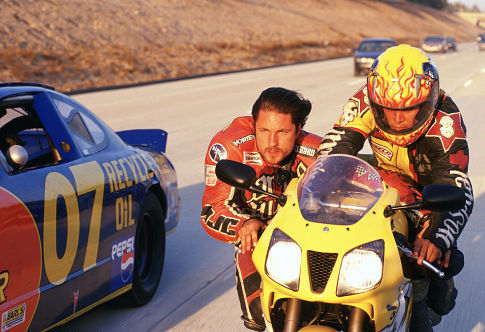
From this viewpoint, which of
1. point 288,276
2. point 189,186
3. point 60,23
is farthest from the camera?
point 60,23

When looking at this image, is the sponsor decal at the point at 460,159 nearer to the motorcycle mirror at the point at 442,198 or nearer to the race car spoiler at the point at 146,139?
the motorcycle mirror at the point at 442,198

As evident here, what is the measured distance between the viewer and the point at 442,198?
3.27 m

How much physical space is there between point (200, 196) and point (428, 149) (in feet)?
19.9

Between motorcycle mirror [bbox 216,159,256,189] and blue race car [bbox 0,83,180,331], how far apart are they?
129cm

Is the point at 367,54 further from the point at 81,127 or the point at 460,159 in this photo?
the point at 460,159

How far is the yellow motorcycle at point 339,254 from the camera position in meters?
3.04

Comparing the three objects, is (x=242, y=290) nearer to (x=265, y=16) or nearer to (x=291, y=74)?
(x=291, y=74)

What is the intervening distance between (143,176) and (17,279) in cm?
192

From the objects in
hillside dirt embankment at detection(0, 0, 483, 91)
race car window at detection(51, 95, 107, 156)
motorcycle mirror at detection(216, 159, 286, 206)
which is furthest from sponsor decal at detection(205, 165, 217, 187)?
hillside dirt embankment at detection(0, 0, 483, 91)

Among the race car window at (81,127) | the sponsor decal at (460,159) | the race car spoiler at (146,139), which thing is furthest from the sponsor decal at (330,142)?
the race car spoiler at (146,139)

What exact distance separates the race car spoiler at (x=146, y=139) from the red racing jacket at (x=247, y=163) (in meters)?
2.43

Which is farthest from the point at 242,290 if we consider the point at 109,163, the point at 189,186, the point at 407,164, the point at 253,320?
the point at 189,186

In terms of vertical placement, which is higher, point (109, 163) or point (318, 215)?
point (318, 215)

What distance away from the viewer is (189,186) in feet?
35.0
